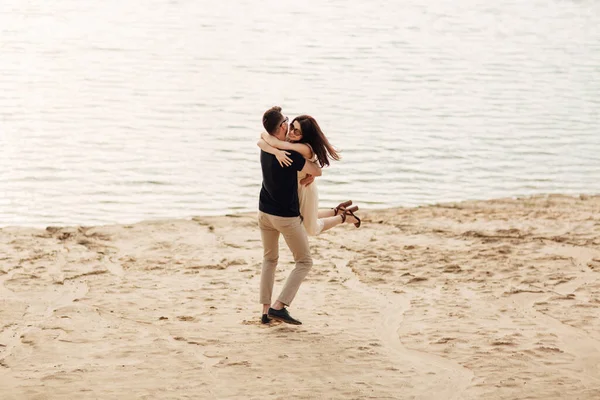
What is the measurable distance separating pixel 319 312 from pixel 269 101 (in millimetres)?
14225

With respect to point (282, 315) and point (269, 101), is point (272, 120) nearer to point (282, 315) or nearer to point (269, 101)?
point (282, 315)

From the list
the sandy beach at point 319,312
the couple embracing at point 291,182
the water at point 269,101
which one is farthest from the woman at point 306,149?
the water at point 269,101

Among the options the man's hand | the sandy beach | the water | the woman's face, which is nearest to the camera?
the sandy beach

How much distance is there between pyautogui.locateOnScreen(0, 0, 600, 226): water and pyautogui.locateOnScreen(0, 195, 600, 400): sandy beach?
2.63 metres

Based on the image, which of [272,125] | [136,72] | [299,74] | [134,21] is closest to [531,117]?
[299,74]

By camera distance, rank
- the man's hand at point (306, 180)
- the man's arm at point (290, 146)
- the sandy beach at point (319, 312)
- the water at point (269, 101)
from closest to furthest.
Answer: the sandy beach at point (319, 312), the man's arm at point (290, 146), the man's hand at point (306, 180), the water at point (269, 101)

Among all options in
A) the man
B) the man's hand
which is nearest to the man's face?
the man

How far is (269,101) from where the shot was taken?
23.1 meters

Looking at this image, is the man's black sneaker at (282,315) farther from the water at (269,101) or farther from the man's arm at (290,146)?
the water at (269,101)

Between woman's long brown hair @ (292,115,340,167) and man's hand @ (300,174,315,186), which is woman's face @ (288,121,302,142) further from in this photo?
man's hand @ (300,174,315,186)

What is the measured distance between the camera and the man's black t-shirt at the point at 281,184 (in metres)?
8.20

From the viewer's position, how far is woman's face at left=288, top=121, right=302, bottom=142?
27.1 ft

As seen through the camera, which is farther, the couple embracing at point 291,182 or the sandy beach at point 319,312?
the couple embracing at point 291,182

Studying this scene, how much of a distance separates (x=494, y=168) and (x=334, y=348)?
10.3 meters
